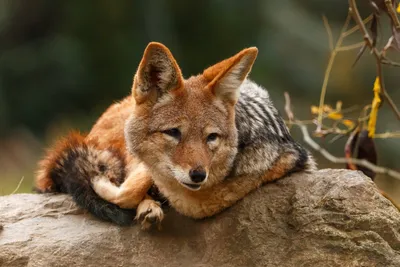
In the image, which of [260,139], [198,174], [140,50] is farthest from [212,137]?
[140,50]

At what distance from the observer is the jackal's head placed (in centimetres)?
475

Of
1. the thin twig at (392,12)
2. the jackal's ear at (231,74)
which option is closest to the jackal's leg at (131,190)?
the jackal's ear at (231,74)

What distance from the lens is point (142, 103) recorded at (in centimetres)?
501

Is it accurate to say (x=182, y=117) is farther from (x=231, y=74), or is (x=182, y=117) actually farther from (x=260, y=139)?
(x=260, y=139)

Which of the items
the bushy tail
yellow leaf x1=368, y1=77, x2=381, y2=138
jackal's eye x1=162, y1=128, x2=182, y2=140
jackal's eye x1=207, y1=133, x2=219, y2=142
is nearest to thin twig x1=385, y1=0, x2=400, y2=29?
yellow leaf x1=368, y1=77, x2=381, y2=138

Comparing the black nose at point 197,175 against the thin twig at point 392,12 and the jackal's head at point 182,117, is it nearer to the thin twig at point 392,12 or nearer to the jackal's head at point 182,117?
the jackal's head at point 182,117

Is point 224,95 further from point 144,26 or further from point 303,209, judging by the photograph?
point 144,26

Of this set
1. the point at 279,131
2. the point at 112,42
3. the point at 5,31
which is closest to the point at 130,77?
the point at 112,42

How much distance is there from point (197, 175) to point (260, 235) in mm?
729

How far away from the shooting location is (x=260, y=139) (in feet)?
17.3

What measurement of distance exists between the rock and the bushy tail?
0.36 ft

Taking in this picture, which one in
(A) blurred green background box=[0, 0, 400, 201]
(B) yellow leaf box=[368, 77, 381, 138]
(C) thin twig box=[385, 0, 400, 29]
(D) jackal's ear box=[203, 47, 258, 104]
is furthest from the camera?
(A) blurred green background box=[0, 0, 400, 201]

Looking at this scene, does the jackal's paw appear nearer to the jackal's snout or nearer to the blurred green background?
the jackal's snout

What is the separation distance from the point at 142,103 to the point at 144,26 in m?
10.5
